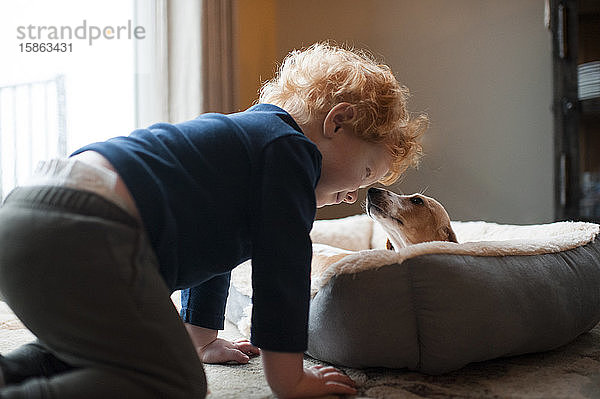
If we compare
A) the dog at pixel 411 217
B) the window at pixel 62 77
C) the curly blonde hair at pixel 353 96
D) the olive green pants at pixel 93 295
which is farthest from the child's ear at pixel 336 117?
the window at pixel 62 77

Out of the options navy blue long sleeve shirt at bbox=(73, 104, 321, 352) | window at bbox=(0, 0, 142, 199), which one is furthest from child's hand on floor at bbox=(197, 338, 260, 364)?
window at bbox=(0, 0, 142, 199)

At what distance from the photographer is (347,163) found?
3.59 feet

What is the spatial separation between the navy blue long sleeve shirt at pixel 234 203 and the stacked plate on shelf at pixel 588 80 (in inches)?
66.2

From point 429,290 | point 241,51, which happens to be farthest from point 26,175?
point 429,290

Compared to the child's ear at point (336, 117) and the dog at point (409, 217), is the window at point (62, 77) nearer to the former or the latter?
the dog at point (409, 217)

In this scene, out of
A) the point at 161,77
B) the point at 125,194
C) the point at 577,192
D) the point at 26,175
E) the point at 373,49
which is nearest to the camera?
the point at 125,194

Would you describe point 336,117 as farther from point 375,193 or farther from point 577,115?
point 577,115

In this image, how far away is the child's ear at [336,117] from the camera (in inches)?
41.8

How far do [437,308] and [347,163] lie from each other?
0.97 ft

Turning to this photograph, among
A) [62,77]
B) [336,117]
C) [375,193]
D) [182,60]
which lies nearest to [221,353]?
[336,117]

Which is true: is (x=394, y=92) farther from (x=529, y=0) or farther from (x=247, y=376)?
(x=529, y=0)

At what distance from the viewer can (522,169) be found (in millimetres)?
2727

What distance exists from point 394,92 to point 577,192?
1.49 meters

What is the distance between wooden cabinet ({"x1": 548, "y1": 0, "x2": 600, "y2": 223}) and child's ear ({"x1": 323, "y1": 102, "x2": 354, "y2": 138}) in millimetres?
1550
